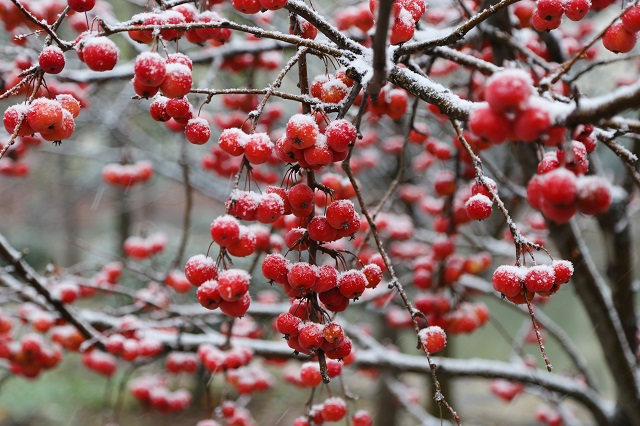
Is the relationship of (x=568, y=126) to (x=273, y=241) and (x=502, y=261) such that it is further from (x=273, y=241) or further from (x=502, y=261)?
(x=502, y=261)

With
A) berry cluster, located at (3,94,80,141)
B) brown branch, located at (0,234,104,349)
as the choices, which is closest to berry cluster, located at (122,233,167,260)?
brown branch, located at (0,234,104,349)

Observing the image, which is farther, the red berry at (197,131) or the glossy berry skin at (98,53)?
the red berry at (197,131)

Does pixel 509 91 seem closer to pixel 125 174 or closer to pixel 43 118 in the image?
pixel 43 118

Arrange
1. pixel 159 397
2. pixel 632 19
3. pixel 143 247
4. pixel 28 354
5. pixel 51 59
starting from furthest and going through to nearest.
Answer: pixel 143 247 → pixel 159 397 → pixel 28 354 → pixel 632 19 → pixel 51 59

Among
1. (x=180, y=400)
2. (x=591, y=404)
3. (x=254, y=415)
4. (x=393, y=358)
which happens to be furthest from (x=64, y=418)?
(x=591, y=404)

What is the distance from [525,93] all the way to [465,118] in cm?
25

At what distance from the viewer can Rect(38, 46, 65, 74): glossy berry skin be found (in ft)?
3.31

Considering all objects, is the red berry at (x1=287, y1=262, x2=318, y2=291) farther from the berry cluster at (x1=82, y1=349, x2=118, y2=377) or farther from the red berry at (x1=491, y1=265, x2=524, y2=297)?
the berry cluster at (x1=82, y1=349, x2=118, y2=377)

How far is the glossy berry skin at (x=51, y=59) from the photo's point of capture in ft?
3.31

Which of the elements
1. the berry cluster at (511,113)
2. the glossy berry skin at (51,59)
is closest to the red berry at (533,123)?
the berry cluster at (511,113)

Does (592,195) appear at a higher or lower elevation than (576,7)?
lower

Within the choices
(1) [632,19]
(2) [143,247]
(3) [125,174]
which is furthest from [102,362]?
(1) [632,19]

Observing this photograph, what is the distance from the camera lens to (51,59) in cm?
101

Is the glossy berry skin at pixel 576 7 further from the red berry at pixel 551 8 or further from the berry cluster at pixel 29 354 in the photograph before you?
the berry cluster at pixel 29 354
